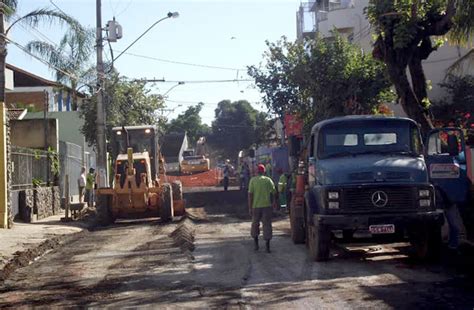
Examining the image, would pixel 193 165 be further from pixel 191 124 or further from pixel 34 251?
pixel 34 251

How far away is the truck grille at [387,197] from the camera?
12.8m

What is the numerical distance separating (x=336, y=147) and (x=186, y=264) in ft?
11.8

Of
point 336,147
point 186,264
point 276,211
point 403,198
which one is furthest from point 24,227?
point 403,198

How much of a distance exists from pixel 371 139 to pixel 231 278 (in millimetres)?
4018

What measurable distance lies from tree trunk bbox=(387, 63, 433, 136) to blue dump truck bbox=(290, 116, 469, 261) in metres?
2.99

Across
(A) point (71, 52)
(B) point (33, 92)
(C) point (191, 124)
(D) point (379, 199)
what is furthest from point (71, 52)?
(C) point (191, 124)

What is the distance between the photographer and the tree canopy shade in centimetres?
2703

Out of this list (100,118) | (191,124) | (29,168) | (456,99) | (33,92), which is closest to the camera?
(29,168)

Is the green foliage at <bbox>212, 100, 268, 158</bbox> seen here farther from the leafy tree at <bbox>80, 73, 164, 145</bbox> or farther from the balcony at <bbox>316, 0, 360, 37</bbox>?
the balcony at <bbox>316, 0, 360, 37</bbox>

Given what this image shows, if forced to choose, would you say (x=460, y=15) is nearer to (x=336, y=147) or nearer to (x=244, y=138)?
(x=336, y=147)

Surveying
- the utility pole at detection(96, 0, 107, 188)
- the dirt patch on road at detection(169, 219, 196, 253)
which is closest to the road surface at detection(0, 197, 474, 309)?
the dirt patch on road at detection(169, 219, 196, 253)

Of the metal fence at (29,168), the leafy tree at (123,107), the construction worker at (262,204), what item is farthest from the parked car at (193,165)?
the construction worker at (262,204)

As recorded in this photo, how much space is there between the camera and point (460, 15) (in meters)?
15.9

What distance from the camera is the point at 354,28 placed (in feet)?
138
